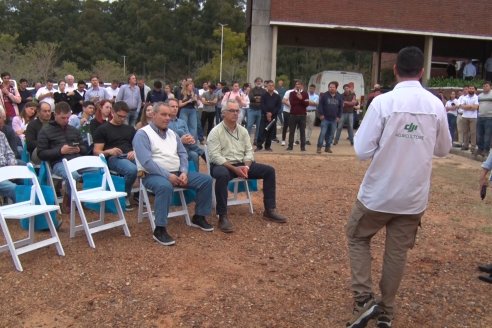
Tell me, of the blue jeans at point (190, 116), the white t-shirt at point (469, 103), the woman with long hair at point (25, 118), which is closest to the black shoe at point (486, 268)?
the woman with long hair at point (25, 118)

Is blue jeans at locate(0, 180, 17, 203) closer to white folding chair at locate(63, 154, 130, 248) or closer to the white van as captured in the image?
white folding chair at locate(63, 154, 130, 248)

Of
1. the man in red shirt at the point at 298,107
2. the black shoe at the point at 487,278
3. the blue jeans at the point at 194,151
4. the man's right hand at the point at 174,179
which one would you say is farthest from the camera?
the man in red shirt at the point at 298,107

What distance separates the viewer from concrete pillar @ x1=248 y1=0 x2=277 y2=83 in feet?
67.2

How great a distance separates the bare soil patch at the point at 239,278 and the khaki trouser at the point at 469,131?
7220mm

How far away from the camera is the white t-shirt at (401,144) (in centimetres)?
316

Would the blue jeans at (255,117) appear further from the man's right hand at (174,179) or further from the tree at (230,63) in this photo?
the tree at (230,63)

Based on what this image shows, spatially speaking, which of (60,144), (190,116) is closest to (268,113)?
(190,116)

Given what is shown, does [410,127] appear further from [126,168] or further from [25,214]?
[126,168]

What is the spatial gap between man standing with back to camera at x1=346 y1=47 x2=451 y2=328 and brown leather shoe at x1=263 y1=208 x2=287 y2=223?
8.50 feet

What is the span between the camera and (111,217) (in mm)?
6090

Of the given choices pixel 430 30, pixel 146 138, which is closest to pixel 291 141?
pixel 146 138

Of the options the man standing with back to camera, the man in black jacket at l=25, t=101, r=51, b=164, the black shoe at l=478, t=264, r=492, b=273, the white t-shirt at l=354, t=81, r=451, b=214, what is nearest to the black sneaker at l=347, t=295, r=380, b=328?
the man standing with back to camera

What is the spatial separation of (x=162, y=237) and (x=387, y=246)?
247 cm

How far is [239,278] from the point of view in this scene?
170 inches
